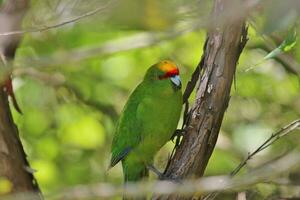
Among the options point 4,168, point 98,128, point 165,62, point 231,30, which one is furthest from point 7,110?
point 98,128

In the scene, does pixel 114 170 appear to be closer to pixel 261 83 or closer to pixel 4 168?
pixel 261 83

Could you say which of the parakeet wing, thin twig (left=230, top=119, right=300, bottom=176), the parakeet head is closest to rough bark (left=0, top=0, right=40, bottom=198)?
the parakeet wing

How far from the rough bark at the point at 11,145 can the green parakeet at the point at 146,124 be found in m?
0.36

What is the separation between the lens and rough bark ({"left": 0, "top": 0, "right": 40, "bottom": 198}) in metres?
2.57

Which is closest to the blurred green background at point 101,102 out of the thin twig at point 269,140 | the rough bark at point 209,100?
the thin twig at point 269,140

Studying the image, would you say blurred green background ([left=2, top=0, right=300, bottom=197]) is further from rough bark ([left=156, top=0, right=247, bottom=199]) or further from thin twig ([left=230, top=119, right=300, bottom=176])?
rough bark ([left=156, top=0, right=247, bottom=199])

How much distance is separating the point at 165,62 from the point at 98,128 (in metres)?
1.08

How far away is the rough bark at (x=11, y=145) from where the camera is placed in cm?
257

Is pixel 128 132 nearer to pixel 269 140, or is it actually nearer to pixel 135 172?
pixel 135 172

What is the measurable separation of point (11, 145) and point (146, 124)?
56 centimetres

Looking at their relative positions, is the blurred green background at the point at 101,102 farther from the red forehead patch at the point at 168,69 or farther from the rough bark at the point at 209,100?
the rough bark at the point at 209,100

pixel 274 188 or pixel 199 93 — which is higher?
pixel 199 93

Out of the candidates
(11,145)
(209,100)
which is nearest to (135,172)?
(11,145)

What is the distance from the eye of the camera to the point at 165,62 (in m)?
2.92
